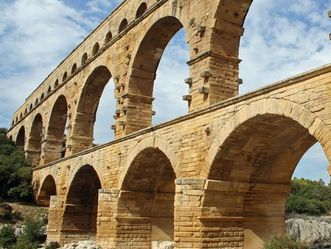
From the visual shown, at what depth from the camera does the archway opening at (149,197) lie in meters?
14.3

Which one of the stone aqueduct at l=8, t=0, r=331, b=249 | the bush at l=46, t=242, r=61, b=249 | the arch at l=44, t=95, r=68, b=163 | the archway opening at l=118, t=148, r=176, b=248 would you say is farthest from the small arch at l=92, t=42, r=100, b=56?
the archway opening at l=118, t=148, r=176, b=248

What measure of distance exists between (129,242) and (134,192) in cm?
166

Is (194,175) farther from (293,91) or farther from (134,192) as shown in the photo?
(134,192)

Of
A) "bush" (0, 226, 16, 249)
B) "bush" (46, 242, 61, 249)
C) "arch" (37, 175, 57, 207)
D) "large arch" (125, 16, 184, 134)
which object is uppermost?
"large arch" (125, 16, 184, 134)

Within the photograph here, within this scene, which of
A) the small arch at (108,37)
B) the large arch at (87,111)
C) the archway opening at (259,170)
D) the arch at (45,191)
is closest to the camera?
the archway opening at (259,170)

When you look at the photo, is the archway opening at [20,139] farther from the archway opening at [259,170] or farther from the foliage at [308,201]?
the archway opening at [259,170]

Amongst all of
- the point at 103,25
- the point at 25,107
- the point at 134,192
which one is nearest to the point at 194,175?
the point at 134,192

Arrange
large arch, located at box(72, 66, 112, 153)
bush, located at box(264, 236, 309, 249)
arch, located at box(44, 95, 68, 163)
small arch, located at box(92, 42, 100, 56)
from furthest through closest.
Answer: arch, located at box(44, 95, 68, 163) < small arch, located at box(92, 42, 100, 56) < large arch, located at box(72, 66, 112, 153) < bush, located at box(264, 236, 309, 249)

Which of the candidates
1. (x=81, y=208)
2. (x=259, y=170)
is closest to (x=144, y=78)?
(x=259, y=170)

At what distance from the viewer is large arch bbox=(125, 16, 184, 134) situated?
1617 cm

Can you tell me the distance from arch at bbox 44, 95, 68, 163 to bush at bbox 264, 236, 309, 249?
18.7 metres

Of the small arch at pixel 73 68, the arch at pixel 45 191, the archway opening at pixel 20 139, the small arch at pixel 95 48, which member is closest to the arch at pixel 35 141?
the archway opening at pixel 20 139

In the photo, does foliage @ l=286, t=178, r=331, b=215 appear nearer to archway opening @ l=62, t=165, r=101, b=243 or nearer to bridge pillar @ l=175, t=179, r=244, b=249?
archway opening @ l=62, t=165, r=101, b=243

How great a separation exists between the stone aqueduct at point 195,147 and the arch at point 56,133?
22.4 ft
